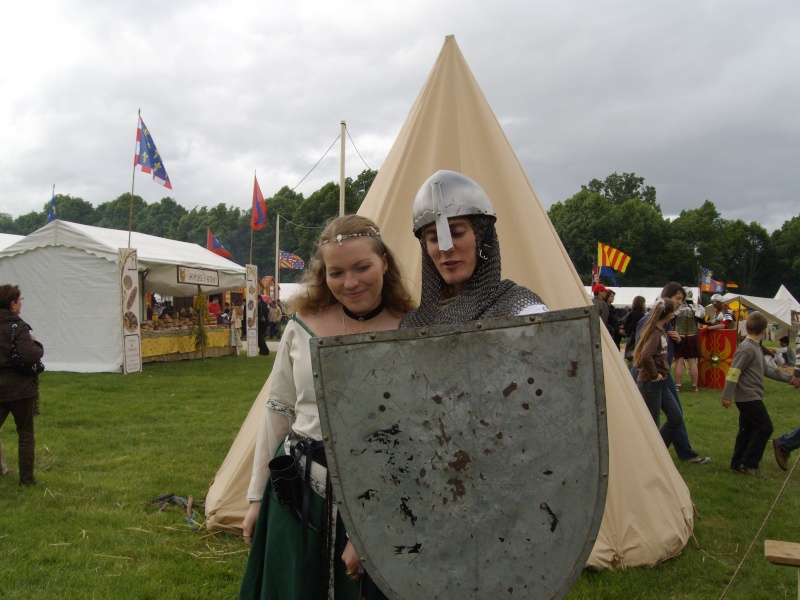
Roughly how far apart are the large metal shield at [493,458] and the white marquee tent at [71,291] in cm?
1245

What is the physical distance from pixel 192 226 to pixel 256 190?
59.8 m

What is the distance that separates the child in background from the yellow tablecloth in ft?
40.6

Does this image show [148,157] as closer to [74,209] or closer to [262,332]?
[262,332]

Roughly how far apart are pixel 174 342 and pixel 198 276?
1.80m

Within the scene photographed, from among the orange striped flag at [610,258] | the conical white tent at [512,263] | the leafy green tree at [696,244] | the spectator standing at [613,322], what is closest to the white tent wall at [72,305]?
the conical white tent at [512,263]

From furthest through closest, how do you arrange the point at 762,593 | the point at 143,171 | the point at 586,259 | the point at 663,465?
the point at 586,259
the point at 143,171
the point at 663,465
the point at 762,593

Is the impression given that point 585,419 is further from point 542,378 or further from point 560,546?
point 560,546

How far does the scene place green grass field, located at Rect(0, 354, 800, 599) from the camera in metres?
3.52

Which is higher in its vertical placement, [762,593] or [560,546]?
[560,546]

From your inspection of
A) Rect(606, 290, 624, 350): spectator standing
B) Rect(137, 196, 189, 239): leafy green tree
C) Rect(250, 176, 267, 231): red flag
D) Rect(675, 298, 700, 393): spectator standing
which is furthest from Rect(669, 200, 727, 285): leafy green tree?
Rect(137, 196, 189, 239): leafy green tree

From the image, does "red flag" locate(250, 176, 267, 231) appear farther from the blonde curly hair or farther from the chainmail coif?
the chainmail coif

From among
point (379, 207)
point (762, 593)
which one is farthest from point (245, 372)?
point (762, 593)

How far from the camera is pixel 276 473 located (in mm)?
1822

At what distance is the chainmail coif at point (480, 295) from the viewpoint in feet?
5.41
